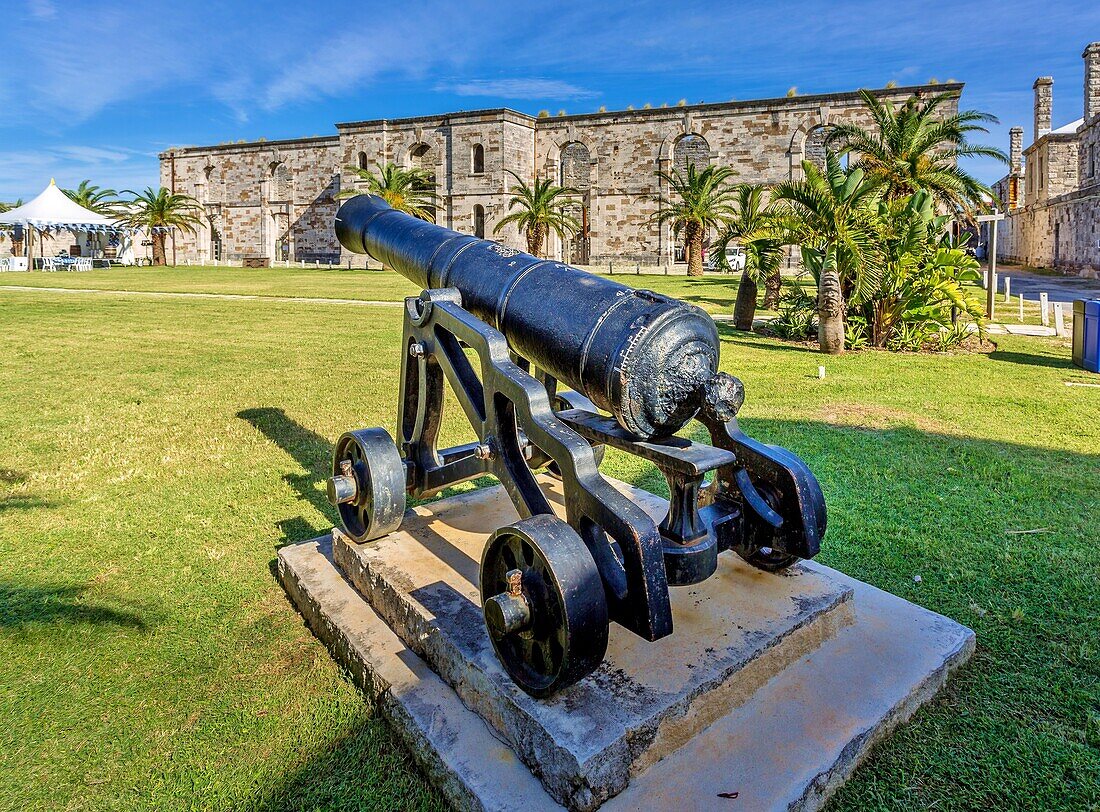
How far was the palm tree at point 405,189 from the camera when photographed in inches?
1272

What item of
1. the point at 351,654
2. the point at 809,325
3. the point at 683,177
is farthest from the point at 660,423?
the point at 683,177

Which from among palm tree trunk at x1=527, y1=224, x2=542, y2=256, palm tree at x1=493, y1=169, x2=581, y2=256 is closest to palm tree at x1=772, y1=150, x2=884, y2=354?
palm tree at x1=493, y1=169, x2=581, y2=256

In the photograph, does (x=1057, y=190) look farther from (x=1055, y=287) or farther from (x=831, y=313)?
(x=831, y=313)

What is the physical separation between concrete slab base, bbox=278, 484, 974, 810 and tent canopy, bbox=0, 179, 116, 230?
35535 mm

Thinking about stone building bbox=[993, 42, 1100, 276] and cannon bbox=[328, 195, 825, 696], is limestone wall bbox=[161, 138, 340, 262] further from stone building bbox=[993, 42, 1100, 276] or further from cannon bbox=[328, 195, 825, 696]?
cannon bbox=[328, 195, 825, 696]

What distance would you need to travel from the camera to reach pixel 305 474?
509 centimetres

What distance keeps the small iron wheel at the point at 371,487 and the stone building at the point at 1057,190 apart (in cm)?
2220

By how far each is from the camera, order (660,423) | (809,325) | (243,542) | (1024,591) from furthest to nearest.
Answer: (809,325) → (243,542) → (1024,591) → (660,423)

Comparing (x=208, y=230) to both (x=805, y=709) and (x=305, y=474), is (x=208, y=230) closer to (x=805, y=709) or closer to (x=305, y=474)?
(x=305, y=474)

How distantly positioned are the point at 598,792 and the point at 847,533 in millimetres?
2539

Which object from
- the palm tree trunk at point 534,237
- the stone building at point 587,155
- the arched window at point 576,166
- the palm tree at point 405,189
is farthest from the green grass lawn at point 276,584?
the arched window at point 576,166

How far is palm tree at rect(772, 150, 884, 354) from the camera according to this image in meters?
10.8

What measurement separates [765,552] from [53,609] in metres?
2.97

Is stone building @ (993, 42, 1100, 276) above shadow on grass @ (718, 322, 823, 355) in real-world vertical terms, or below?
above
